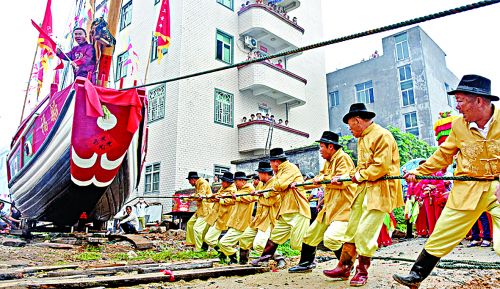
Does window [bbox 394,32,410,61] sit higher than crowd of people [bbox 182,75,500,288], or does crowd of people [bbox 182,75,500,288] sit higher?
window [bbox 394,32,410,61]

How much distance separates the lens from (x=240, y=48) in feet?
58.4

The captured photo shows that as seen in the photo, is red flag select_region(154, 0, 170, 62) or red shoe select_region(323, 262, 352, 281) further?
red flag select_region(154, 0, 170, 62)

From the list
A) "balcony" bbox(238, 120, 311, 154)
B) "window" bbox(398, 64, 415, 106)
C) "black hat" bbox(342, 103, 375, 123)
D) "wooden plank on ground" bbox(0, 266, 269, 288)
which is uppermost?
"window" bbox(398, 64, 415, 106)

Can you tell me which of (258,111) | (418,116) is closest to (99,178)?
(258,111)

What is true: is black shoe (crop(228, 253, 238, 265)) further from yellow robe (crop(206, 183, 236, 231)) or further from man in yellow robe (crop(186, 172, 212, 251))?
man in yellow robe (crop(186, 172, 212, 251))

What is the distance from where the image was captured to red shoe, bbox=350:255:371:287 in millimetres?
4043

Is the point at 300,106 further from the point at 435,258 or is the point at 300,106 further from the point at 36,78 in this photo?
the point at 435,258

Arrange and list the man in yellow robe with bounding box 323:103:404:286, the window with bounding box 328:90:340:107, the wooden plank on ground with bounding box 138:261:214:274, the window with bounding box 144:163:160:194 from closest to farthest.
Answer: the man in yellow robe with bounding box 323:103:404:286 < the wooden plank on ground with bounding box 138:261:214:274 < the window with bounding box 144:163:160:194 < the window with bounding box 328:90:340:107

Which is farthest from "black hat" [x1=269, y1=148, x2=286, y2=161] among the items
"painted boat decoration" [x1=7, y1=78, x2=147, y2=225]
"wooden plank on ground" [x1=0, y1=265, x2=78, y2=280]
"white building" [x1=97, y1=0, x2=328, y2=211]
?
"white building" [x1=97, y1=0, x2=328, y2=211]

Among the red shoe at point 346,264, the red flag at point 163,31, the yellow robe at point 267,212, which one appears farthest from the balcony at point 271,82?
the red shoe at point 346,264

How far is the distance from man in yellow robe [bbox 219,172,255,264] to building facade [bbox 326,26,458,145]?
17240 mm

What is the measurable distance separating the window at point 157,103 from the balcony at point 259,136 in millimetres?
3462

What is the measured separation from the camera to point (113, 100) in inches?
356

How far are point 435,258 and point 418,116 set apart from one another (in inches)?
811
